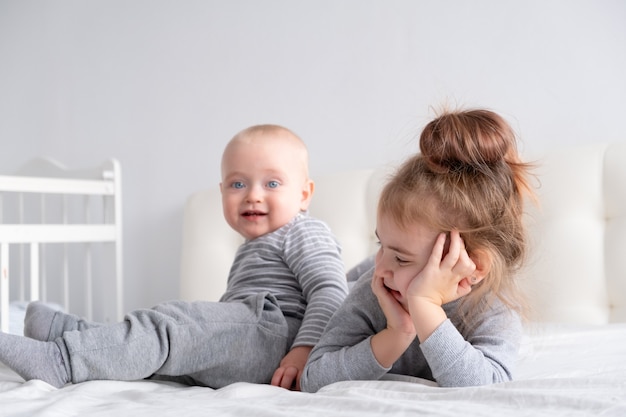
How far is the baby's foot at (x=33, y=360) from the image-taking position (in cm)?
102

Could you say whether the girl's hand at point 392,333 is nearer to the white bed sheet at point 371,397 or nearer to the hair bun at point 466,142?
the white bed sheet at point 371,397

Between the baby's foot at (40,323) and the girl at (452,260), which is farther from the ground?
the girl at (452,260)

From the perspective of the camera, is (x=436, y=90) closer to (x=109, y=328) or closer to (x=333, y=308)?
(x=333, y=308)

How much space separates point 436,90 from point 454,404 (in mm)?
1228

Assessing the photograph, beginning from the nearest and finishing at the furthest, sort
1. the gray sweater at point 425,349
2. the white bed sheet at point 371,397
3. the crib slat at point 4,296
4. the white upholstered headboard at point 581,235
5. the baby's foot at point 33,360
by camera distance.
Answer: the white bed sheet at point 371,397 < the gray sweater at point 425,349 < the baby's foot at point 33,360 < the white upholstered headboard at point 581,235 < the crib slat at point 4,296

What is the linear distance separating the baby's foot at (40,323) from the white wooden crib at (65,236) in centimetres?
64

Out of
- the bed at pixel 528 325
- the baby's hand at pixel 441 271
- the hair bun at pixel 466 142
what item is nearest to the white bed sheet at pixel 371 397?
the bed at pixel 528 325

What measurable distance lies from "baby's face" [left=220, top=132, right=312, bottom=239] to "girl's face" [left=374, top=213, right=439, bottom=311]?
1.27ft

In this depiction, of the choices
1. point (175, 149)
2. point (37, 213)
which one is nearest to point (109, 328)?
point (175, 149)

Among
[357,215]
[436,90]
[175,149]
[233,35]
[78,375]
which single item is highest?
[233,35]

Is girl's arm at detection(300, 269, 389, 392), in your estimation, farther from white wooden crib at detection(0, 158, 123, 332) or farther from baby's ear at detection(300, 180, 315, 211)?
white wooden crib at detection(0, 158, 123, 332)

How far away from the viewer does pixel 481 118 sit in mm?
948

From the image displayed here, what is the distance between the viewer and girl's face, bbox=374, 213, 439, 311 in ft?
3.00


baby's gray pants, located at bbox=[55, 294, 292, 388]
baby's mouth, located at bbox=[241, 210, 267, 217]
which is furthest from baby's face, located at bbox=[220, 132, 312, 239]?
baby's gray pants, located at bbox=[55, 294, 292, 388]
